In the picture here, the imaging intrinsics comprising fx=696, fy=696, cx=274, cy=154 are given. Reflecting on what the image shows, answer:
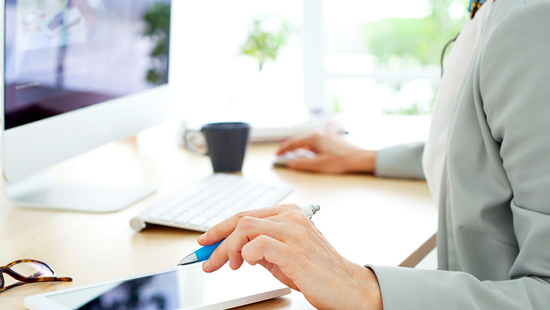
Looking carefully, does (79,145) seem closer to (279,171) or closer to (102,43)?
(102,43)

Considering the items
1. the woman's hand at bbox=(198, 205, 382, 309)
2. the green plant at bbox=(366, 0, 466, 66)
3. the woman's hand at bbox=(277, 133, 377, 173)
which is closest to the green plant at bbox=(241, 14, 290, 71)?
the green plant at bbox=(366, 0, 466, 66)

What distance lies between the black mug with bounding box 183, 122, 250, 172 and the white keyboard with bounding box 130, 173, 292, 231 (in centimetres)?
9

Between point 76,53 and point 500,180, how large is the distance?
29.1 inches

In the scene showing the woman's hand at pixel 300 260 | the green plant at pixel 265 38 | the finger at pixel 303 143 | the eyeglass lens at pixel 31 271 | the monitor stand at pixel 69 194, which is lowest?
the monitor stand at pixel 69 194

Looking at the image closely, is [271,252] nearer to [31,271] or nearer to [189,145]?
[31,271]

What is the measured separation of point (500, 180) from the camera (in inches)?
35.2

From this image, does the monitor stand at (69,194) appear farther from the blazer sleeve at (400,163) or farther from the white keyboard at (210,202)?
the blazer sleeve at (400,163)

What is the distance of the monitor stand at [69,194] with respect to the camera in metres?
1.21

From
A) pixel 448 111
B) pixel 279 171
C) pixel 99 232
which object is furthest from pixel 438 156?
pixel 99 232

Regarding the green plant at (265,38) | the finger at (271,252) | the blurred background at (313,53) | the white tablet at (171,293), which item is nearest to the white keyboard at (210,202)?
the white tablet at (171,293)

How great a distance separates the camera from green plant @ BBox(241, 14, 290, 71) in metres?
3.23

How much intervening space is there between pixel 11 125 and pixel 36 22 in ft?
0.56

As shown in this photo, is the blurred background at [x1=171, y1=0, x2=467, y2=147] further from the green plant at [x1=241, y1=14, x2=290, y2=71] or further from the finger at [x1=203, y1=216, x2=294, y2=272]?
the finger at [x1=203, y1=216, x2=294, y2=272]

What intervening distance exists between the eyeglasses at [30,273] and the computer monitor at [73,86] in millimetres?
256
